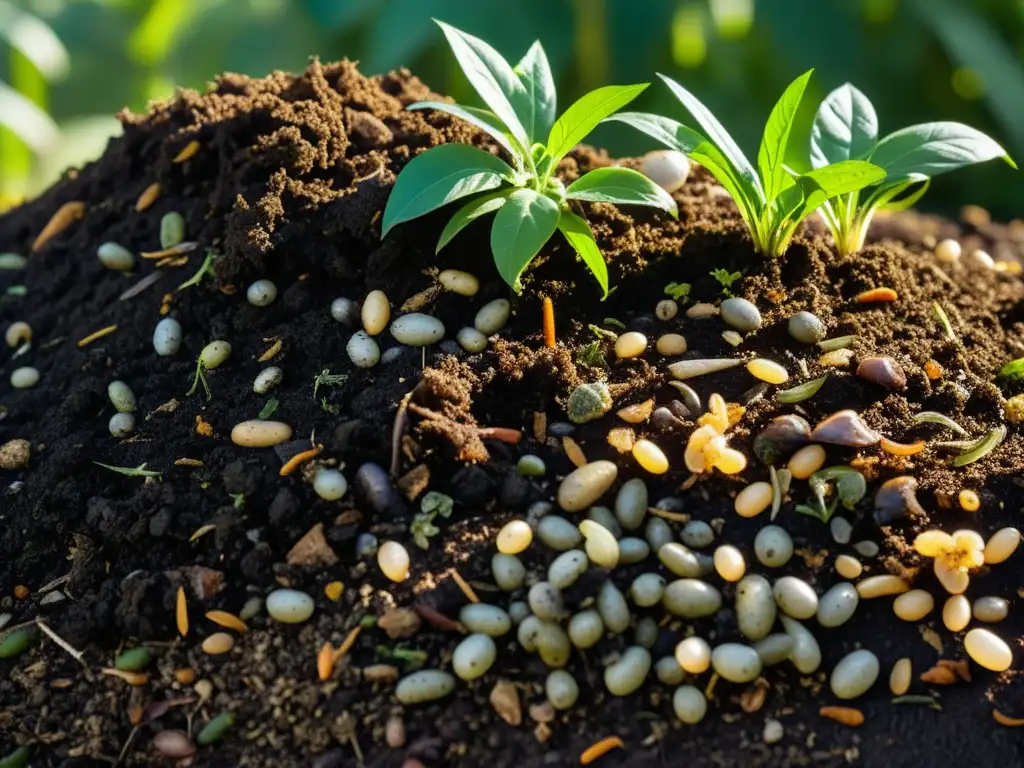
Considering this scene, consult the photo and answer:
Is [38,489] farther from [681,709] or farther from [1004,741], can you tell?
[1004,741]

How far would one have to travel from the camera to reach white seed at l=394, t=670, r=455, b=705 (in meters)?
1.37

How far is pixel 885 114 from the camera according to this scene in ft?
11.7

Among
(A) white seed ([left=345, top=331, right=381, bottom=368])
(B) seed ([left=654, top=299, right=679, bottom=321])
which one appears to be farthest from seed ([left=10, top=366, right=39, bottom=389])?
(B) seed ([left=654, top=299, right=679, bottom=321])

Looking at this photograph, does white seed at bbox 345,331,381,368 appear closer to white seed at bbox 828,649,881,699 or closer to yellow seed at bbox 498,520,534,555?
yellow seed at bbox 498,520,534,555

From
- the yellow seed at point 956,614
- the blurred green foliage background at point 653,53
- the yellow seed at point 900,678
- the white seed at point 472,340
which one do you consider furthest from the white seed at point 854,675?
the blurred green foliage background at point 653,53

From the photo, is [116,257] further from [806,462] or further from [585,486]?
[806,462]

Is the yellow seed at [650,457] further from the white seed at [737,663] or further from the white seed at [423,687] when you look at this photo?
the white seed at [423,687]

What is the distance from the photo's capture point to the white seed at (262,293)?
5.65 feet

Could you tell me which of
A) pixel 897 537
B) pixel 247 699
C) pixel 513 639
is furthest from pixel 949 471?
pixel 247 699

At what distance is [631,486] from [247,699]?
61 cm

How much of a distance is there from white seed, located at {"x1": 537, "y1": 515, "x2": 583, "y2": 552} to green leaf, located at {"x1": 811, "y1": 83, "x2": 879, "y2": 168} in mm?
809

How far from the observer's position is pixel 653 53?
12.4ft

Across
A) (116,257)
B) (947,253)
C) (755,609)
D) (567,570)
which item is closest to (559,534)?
(567,570)

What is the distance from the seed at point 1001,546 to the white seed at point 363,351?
0.96 m
